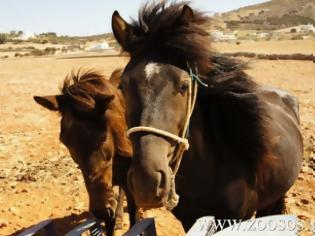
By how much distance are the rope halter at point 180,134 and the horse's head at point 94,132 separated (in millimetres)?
1247

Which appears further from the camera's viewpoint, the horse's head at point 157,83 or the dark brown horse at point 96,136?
the dark brown horse at point 96,136

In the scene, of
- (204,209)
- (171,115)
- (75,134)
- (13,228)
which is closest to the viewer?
(171,115)

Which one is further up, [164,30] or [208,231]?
[164,30]

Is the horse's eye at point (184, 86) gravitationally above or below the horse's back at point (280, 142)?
above

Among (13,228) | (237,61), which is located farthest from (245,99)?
(13,228)

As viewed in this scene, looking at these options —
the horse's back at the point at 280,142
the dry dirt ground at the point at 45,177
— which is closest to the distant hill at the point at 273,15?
the dry dirt ground at the point at 45,177

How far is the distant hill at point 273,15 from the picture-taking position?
326 ft

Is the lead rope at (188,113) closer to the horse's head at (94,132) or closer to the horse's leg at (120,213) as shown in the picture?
the horse's head at (94,132)

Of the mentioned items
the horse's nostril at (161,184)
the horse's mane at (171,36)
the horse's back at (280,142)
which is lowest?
the horse's back at (280,142)

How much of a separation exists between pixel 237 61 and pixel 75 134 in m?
1.57

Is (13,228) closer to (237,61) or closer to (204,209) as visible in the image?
(204,209)

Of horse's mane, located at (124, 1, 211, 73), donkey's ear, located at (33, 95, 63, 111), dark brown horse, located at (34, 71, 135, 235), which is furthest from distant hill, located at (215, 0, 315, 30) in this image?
horse's mane, located at (124, 1, 211, 73)

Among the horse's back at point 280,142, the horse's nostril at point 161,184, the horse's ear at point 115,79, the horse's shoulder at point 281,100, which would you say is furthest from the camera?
the horse's ear at point 115,79

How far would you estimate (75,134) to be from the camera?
152 inches
